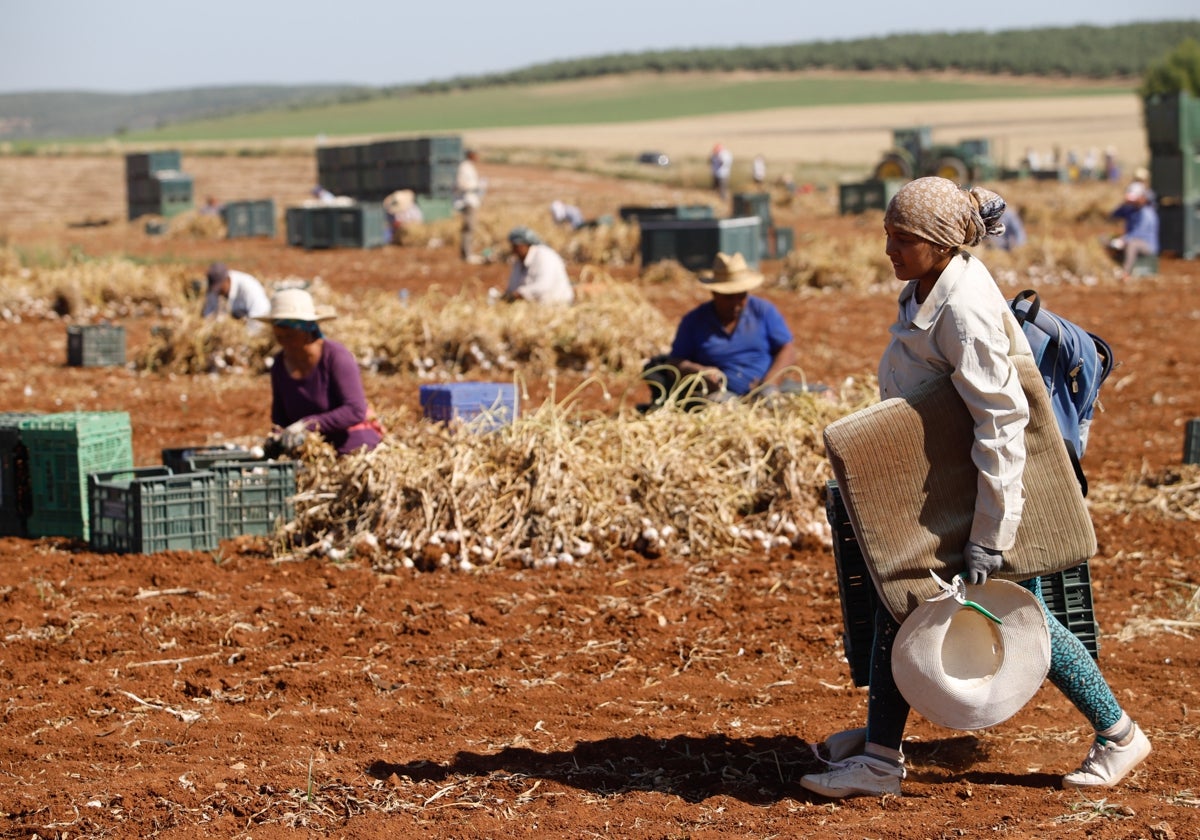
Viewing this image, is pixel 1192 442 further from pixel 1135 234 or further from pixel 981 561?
pixel 1135 234

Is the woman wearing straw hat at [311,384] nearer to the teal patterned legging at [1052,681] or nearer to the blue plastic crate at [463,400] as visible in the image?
the blue plastic crate at [463,400]

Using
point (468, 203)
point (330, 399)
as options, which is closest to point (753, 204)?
point (468, 203)

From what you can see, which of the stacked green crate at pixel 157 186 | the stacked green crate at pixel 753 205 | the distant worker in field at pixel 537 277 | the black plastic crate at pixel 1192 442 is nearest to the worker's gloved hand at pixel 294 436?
the black plastic crate at pixel 1192 442

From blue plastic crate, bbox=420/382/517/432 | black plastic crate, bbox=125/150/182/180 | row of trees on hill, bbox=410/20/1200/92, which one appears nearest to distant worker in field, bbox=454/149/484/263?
black plastic crate, bbox=125/150/182/180

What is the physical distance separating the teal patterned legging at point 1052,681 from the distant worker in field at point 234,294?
882 cm

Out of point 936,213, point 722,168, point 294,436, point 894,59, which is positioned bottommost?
point 294,436

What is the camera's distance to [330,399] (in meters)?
7.09

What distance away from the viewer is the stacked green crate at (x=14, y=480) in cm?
718

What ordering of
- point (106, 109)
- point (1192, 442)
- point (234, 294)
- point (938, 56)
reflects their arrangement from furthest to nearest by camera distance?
point (106, 109) → point (938, 56) → point (234, 294) → point (1192, 442)

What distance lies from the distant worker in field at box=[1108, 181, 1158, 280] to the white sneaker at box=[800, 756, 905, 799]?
1506 cm

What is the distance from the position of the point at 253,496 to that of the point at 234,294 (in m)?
5.60

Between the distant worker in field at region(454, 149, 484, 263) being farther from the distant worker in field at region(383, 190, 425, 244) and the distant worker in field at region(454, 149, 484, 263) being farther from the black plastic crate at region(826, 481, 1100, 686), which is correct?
the black plastic crate at region(826, 481, 1100, 686)

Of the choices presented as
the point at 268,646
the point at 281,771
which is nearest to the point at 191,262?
the point at 268,646

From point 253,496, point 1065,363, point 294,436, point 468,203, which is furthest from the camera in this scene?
point 468,203
